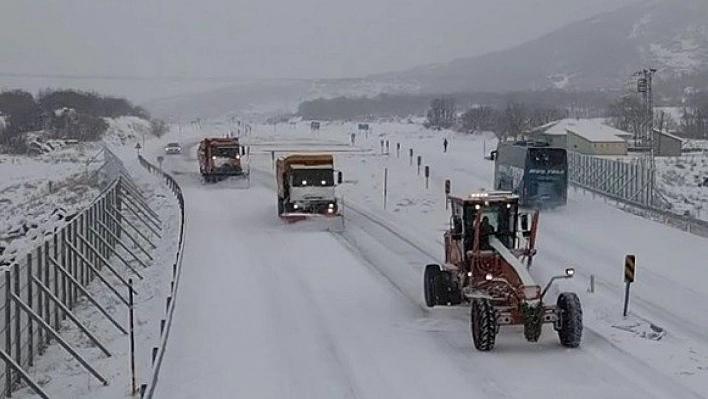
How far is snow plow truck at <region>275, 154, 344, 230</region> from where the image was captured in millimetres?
37531

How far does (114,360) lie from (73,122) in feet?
371

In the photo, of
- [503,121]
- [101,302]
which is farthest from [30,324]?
[503,121]

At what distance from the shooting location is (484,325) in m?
17.3

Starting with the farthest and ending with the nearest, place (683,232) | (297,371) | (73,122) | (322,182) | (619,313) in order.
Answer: (73,122), (322,182), (683,232), (619,313), (297,371)

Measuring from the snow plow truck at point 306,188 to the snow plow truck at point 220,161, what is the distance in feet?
53.4

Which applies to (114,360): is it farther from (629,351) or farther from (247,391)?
(629,351)

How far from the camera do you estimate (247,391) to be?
49.9 feet

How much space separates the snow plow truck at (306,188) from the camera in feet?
123

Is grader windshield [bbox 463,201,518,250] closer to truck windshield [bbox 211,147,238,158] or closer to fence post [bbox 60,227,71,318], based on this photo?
fence post [bbox 60,227,71,318]

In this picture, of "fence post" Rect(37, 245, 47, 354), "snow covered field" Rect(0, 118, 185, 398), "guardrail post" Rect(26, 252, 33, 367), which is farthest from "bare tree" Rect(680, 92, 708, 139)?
"guardrail post" Rect(26, 252, 33, 367)

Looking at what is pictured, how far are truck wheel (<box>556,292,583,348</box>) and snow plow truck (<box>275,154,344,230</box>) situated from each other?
19491 mm

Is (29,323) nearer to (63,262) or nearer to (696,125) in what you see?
(63,262)

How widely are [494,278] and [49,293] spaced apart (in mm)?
8472

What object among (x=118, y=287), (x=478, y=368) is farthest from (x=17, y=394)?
(x=118, y=287)
